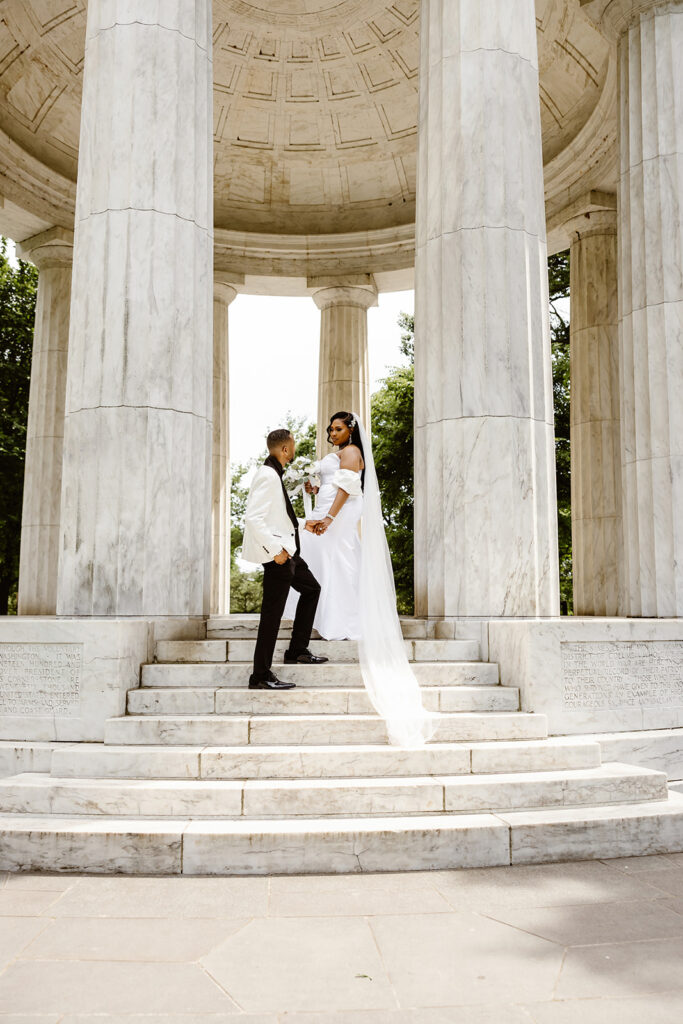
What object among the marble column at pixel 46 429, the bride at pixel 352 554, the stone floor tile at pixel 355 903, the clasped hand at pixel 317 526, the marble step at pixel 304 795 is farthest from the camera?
the marble column at pixel 46 429

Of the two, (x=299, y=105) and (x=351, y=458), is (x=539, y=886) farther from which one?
(x=299, y=105)

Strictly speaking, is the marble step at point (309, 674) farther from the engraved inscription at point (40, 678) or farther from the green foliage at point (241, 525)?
the green foliage at point (241, 525)

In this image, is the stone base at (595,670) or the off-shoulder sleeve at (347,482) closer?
the stone base at (595,670)

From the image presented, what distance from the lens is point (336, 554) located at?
77.4 ft

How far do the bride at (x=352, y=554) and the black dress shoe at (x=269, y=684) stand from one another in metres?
1.65

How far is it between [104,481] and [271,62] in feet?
111

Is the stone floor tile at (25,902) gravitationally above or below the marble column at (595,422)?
below

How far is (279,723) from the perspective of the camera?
16.4 meters

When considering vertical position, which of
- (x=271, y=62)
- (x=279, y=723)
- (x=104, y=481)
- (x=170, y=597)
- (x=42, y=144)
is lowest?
(x=279, y=723)

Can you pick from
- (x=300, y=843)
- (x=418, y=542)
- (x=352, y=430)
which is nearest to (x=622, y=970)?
(x=300, y=843)

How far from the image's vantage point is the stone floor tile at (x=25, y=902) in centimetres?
A: 1123

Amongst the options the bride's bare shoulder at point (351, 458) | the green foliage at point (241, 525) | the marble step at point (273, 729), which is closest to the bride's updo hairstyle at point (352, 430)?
the bride's bare shoulder at point (351, 458)

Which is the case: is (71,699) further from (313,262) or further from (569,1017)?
(313,262)

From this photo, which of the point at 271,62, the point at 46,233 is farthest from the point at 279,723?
the point at 271,62
